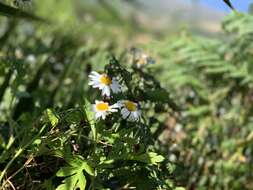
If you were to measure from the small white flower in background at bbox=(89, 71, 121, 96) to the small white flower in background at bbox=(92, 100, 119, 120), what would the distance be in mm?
48

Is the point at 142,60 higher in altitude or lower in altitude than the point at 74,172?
higher

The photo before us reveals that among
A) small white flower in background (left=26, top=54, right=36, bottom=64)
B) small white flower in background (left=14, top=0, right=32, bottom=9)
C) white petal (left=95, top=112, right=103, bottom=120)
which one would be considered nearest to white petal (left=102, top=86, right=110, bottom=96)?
white petal (left=95, top=112, right=103, bottom=120)

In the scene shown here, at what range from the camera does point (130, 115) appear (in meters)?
1.68

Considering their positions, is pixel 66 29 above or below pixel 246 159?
above

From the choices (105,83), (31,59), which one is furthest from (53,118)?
(31,59)

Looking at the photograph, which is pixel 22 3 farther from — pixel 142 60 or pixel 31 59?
pixel 31 59

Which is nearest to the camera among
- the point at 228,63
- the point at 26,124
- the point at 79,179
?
the point at 79,179

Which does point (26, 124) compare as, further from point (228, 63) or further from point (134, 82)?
point (228, 63)

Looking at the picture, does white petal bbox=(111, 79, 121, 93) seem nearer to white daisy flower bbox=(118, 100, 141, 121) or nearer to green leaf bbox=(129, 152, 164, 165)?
white daisy flower bbox=(118, 100, 141, 121)

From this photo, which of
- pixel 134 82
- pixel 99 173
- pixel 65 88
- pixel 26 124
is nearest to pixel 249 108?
pixel 65 88

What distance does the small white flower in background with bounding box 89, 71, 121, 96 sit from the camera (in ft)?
5.51

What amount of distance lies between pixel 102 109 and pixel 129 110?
110 mm

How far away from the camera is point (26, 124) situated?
1.88m

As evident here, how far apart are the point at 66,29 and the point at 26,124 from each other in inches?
191
